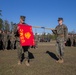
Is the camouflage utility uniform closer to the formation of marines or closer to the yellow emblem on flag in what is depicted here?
the formation of marines

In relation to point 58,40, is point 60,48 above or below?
below

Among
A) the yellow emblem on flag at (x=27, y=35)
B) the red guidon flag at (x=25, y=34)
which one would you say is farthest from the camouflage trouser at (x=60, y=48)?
the yellow emblem on flag at (x=27, y=35)

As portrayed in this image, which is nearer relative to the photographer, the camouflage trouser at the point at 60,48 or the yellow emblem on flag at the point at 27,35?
the yellow emblem on flag at the point at 27,35

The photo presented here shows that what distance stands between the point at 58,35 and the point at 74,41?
20.9m

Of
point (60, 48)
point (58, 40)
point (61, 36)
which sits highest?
point (61, 36)

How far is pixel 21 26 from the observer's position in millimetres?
9195

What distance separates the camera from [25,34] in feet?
30.9

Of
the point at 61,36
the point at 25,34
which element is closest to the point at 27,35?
the point at 25,34

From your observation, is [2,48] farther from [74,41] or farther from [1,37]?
[74,41]

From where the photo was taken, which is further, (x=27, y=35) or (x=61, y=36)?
(x=61, y=36)

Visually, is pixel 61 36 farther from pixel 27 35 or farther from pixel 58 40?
pixel 27 35

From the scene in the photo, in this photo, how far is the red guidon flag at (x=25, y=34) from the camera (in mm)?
9203

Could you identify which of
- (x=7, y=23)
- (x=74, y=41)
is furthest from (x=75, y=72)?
(x=7, y=23)

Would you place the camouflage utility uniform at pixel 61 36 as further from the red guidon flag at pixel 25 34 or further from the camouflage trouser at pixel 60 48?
the red guidon flag at pixel 25 34
